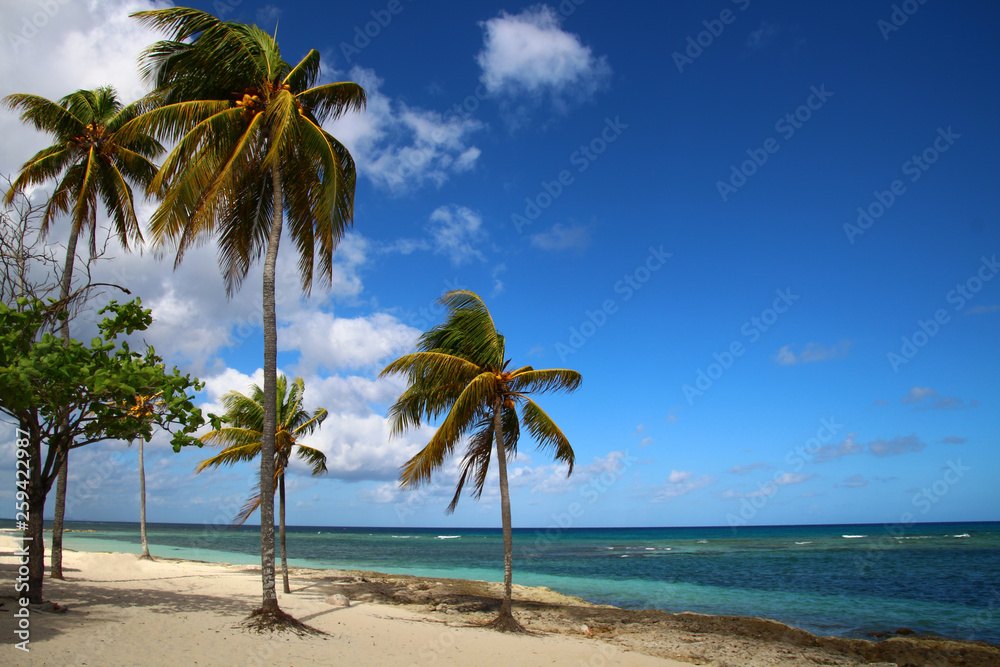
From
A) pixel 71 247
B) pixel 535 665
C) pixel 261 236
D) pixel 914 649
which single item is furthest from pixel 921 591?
pixel 71 247

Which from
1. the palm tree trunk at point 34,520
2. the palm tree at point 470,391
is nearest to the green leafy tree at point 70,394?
the palm tree trunk at point 34,520

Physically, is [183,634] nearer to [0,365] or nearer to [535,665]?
[0,365]

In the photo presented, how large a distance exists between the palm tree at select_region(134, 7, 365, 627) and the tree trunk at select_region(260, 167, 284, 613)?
0.05ft

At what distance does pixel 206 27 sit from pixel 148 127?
1.98m

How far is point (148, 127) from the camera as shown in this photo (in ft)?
32.1

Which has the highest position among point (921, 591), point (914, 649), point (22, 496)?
point (22, 496)

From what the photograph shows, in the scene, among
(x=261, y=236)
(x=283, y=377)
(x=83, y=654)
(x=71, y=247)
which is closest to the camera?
(x=83, y=654)

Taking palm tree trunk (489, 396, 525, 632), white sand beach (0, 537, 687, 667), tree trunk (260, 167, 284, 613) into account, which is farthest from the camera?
palm tree trunk (489, 396, 525, 632)

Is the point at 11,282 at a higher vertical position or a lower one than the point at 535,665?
higher

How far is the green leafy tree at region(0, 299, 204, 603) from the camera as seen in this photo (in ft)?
24.1

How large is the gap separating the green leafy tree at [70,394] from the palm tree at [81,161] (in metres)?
5.59

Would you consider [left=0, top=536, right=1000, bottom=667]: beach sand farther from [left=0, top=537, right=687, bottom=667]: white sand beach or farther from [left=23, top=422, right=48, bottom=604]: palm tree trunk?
[left=23, top=422, right=48, bottom=604]: palm tree trunk

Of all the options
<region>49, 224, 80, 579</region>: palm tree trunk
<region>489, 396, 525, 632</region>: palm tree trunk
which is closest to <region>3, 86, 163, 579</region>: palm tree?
<region>49, 224, 80, 579</region>: palm tree trunk

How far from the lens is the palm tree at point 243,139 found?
936 cm
